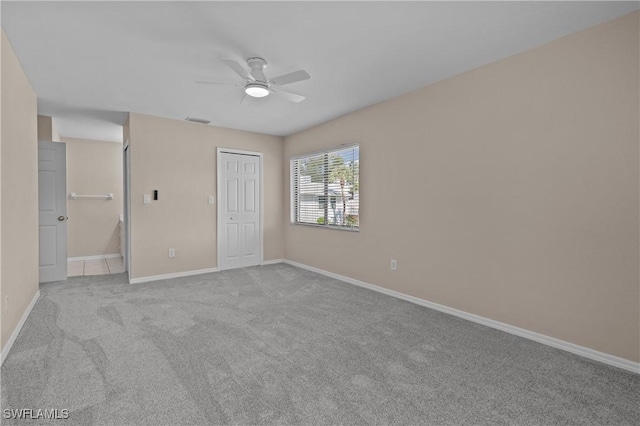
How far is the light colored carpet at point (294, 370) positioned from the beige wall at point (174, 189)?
138cm

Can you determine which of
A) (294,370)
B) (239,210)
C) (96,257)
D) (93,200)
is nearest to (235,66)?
(294,370)

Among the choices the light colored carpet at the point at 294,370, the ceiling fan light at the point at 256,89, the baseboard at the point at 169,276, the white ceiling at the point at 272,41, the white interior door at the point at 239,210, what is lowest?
the light colored carpet at the point at 294,370

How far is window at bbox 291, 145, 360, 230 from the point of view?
465 centimetres

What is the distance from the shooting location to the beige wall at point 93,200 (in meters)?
6.47

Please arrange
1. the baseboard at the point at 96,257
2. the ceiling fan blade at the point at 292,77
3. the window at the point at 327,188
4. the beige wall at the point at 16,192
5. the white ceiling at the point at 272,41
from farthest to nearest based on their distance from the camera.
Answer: the baseboard at the point at 96,257
the window at the point at 327,188
the ceiling fan blade at the point at 292,77
the beige wall at the point at 16,192
the white ceiling at the point at 272,41

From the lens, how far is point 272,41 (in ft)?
8.43

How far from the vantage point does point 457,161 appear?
3297 mm

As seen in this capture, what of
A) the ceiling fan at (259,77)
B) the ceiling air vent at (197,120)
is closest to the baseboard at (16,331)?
the ceiling fan at (259,77)

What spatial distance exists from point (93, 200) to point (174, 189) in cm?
299

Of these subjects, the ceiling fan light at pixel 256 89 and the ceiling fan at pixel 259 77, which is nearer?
the ceiling fan at pixel 259 77

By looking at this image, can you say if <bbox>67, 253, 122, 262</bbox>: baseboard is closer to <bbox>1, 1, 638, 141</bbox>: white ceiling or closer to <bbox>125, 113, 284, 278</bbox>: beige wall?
<bbox>125, 113, 284, 278</bbox>: beige wall

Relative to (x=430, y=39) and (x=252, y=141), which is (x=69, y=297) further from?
(x=430, y=39)

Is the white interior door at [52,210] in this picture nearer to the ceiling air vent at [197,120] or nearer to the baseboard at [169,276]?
the baseboard at [169,276]

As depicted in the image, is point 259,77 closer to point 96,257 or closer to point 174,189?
point 174,189
